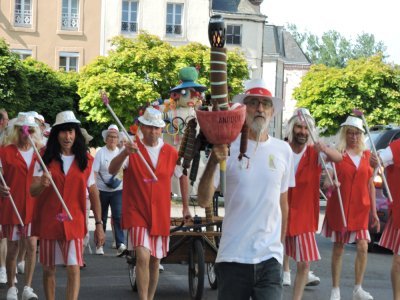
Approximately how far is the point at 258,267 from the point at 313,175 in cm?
424

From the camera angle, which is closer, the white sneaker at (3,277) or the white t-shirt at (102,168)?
the white sneaker at (3,277)

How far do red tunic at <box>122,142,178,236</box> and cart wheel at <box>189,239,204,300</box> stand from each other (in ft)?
2.88

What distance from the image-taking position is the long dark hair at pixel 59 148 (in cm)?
949

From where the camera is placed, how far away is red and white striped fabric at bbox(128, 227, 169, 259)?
395 inches

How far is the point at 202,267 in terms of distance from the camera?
10.9 metres

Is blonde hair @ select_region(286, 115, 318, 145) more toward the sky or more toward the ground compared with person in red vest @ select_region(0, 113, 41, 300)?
more toward the sky

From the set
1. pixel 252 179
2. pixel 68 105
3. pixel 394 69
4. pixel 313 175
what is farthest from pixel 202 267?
pixel 394 69

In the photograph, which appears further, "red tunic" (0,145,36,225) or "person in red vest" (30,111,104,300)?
"red tunic" (0,145,36,225)

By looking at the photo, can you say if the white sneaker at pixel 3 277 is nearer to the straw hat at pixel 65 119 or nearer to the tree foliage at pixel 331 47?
the straw hat at pixel 65 119

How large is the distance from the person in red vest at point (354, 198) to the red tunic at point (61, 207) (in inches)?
125

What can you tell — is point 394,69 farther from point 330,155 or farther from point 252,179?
point 252,179

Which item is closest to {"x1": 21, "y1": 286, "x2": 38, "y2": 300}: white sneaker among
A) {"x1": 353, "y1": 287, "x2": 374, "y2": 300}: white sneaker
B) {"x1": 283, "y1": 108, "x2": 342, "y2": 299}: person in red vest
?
{"x1": 283, "y1": 108, "x2": 342, "y2": 299}: person in red vest

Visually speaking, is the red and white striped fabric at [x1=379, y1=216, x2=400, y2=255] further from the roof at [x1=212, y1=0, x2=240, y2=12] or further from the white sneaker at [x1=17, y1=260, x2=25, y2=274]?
the roof at [x1=212, y1=0, x2=240, y2=12]

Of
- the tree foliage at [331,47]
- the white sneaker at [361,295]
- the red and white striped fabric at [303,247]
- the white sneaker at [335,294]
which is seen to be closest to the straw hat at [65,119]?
the red and white striped fabric at [303,247]
